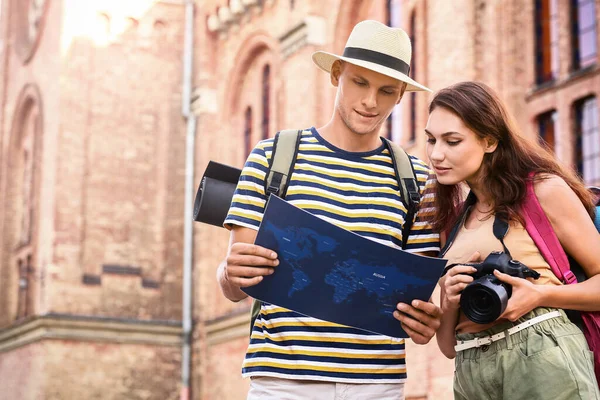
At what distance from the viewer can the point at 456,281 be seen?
9.86ft

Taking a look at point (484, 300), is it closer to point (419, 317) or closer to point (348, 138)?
point (419, 317)

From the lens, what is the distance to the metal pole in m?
21.5

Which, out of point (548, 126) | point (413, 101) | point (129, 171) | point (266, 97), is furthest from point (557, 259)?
point (129, 171)

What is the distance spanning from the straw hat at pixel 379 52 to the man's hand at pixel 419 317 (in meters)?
0.78

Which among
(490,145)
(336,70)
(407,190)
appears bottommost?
(407,190)

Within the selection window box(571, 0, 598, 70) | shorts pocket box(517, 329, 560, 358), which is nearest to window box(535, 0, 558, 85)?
window box(571, 0, 598, 70)

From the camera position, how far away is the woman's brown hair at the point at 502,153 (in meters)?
3.12

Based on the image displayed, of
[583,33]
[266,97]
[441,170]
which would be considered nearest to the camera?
[441,170]

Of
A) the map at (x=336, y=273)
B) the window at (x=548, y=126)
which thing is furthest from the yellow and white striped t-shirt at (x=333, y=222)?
the window at (x=548, y=126)

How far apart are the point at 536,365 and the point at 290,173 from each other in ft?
3.39

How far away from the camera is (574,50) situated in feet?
42.1

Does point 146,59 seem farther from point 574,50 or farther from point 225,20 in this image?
point 574,50

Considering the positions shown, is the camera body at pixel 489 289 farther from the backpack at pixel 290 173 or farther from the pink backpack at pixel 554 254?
the backpack at pixel 290 173

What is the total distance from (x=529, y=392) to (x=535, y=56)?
11.2 meters
